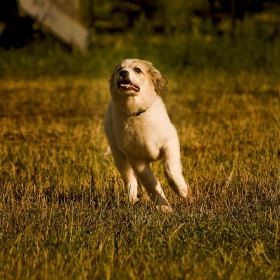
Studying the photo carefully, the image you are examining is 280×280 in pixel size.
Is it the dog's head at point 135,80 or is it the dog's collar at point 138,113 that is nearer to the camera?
the dog's head at point 135,80

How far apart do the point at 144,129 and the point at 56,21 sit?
10266mm

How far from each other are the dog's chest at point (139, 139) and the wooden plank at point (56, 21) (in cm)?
975

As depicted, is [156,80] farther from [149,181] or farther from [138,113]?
[149,181]

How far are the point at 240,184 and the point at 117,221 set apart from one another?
3.92 feet

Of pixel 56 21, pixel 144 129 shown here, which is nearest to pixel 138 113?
pixel 144 129

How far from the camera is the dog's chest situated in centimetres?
482

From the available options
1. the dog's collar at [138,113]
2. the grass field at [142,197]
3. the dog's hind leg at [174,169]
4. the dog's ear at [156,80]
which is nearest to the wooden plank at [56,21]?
the grass field at [142,197]

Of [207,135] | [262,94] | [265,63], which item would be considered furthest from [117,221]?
[265,63]

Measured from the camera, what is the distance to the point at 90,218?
426 centimetres

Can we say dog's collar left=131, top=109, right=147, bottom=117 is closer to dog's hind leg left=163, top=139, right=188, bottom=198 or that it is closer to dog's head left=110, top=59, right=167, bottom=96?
dog's head left=110, top=59, right=167, bottom=96

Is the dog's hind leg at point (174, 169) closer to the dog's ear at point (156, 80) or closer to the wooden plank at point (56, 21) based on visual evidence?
the dog's ear at point (156, 80)

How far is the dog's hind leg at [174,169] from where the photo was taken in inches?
189

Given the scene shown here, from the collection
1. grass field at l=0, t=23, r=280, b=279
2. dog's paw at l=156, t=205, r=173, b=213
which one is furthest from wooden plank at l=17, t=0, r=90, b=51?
dog's paw at l=156, t=205, r=173, b=213

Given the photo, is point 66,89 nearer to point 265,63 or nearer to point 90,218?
point 265,63
